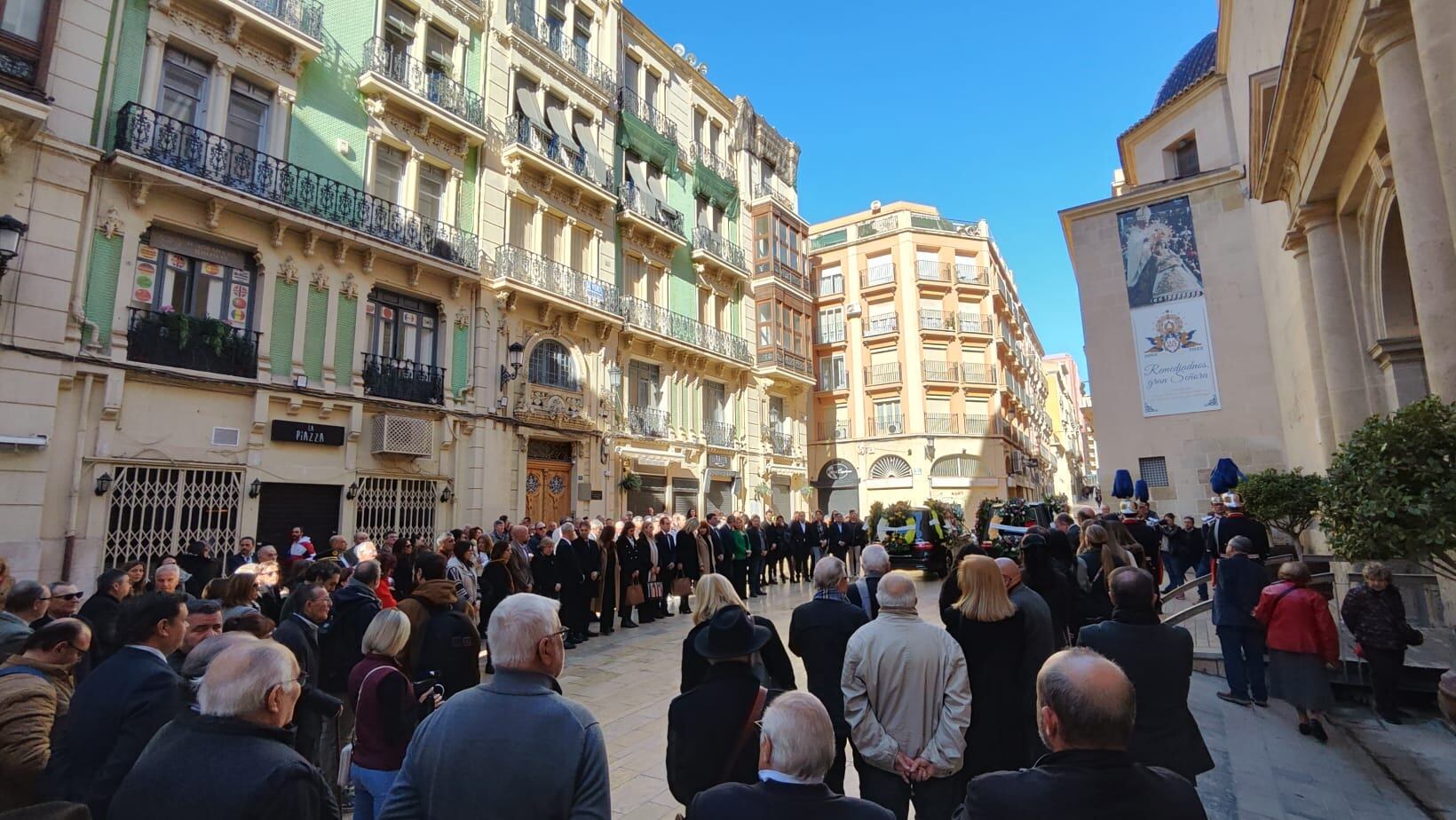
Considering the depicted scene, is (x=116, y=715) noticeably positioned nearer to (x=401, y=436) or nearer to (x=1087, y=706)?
(x=1087, y=706)

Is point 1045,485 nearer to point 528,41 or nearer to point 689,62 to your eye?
point 689,62

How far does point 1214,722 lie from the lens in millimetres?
6438

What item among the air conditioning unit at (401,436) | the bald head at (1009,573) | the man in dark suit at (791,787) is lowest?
the man in dark suit at (791,787)

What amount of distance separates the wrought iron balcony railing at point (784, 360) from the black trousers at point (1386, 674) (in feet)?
67.6

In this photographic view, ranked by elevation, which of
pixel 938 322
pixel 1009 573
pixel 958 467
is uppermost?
pixel 938 322

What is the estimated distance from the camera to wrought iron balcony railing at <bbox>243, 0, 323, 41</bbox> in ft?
43.2

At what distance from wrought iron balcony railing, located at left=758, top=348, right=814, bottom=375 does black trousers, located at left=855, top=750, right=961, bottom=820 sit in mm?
22980

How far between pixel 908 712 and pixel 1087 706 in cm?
155

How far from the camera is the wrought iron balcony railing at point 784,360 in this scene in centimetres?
2645

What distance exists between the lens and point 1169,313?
1998 centimetres

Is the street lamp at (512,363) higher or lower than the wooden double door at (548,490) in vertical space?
higher

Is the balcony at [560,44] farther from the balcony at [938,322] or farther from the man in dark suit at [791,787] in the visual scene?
the man in dark suit at [791,787]

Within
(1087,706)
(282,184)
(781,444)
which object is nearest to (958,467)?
(781,444)

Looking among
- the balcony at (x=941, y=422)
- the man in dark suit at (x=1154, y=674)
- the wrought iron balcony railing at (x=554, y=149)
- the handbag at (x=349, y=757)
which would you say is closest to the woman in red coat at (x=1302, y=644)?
the man in dark suit at (x=1154, y=674)
